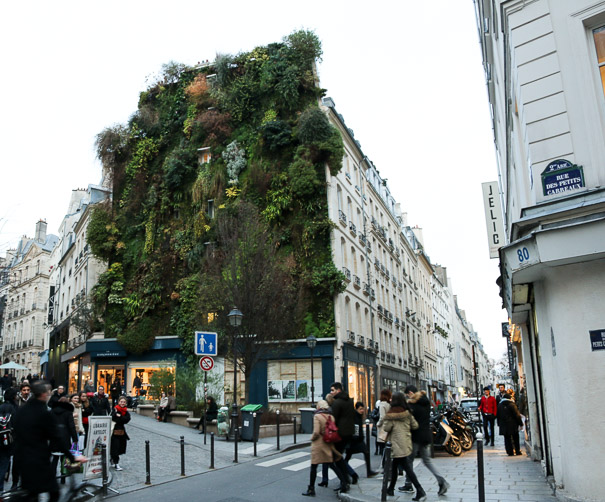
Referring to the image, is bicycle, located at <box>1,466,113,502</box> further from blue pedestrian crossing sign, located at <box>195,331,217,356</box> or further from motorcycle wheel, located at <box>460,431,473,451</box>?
motorcycle wheel, located at <box>460,431,473,451</box>

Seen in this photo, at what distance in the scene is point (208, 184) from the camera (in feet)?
100

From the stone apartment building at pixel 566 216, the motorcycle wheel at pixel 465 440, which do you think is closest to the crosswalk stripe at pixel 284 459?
the motorcycle wheel at pixel 465 440

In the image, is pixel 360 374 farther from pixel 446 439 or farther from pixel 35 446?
pixel 35 446

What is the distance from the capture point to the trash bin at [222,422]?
17.9 metres

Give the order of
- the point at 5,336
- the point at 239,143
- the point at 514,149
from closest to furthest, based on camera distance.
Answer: the point at 514,149 < the point at 239,143 < the point at 5,336

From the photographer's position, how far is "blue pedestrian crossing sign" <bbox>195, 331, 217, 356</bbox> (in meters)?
15.1

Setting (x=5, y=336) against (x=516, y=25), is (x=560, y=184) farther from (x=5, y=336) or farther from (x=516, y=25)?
(x=5, y=336)

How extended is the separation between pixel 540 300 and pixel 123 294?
91.3 ft

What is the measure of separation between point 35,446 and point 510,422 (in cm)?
1185

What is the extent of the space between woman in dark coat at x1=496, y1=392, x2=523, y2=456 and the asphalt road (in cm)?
391

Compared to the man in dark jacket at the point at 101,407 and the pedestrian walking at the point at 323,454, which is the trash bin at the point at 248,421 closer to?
the man in dark jacket at the point at 101,407

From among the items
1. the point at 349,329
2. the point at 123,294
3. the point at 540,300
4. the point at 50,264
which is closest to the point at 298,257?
the point at 349,329

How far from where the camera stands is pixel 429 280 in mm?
66125

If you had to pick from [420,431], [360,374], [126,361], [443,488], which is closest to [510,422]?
[420,431]
